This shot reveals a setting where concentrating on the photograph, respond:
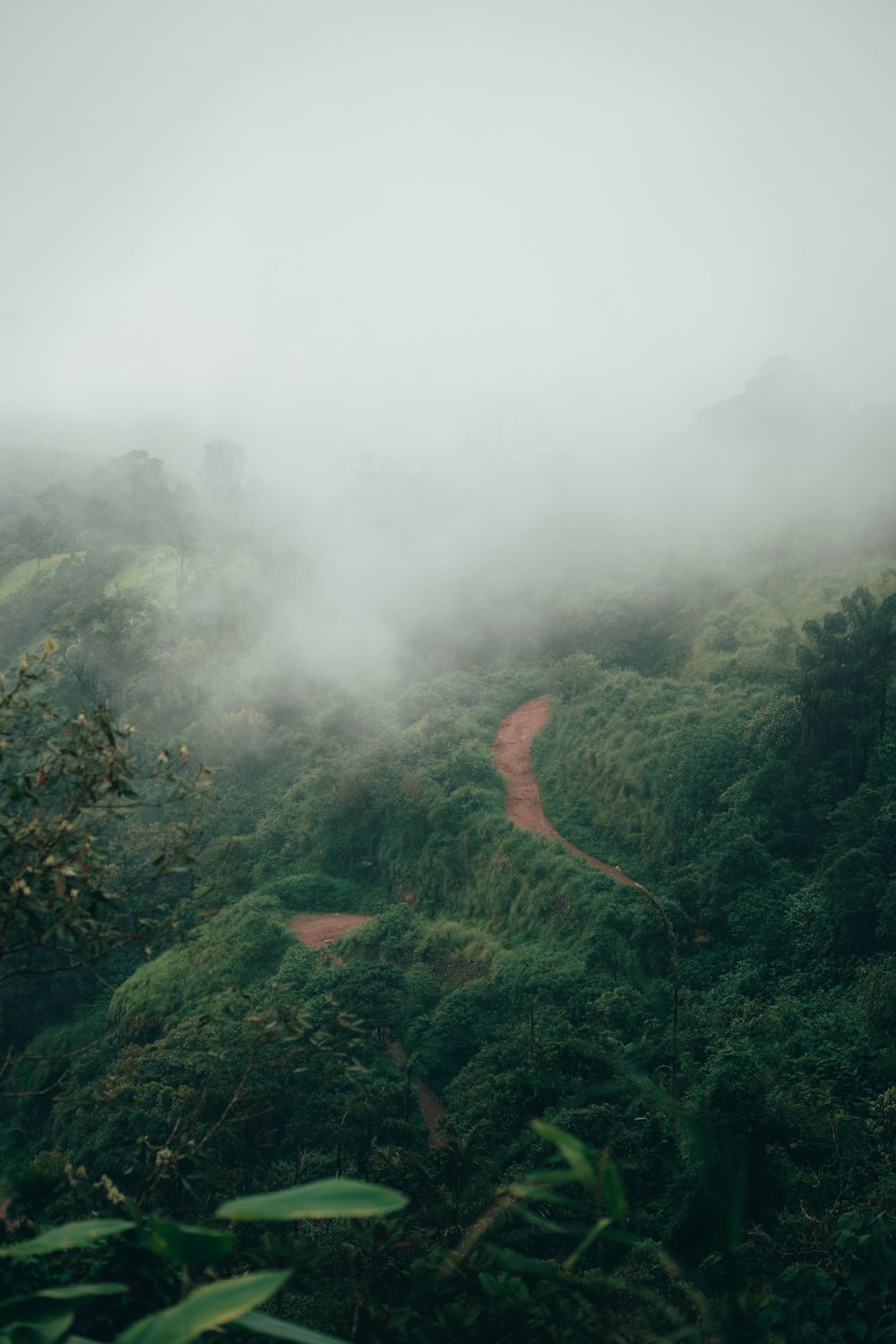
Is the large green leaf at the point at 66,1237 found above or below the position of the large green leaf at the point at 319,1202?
below

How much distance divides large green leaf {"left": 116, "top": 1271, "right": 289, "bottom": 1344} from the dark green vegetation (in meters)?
0.05

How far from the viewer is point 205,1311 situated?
41.2 inches

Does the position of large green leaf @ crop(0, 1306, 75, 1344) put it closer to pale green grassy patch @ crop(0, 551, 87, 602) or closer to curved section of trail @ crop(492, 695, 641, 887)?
curved section of trail @ crop(492, 695, 641, 887)

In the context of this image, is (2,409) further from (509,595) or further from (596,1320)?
(596,1320)

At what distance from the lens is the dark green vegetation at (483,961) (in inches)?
126

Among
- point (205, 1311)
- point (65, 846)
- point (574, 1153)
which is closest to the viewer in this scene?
point (205, 1311)

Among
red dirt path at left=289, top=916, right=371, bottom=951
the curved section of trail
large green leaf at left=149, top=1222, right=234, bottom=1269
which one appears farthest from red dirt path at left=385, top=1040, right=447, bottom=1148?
large green leaf at left=149, top=1222, right=234, bottom=1269

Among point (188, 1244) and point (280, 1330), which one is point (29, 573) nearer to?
point (188, 1244)

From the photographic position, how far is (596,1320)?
261 cm

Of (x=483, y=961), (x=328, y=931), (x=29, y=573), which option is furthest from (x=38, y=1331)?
(x=29, y=573)

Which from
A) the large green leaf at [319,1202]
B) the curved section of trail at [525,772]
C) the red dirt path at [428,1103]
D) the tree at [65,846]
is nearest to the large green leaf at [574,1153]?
the large green leaf at [319,1202]

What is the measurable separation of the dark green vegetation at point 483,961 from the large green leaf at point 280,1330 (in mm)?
100

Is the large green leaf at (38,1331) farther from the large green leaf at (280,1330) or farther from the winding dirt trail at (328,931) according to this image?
the winding dirt trail at (328,931)

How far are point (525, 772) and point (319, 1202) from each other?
747 inches
